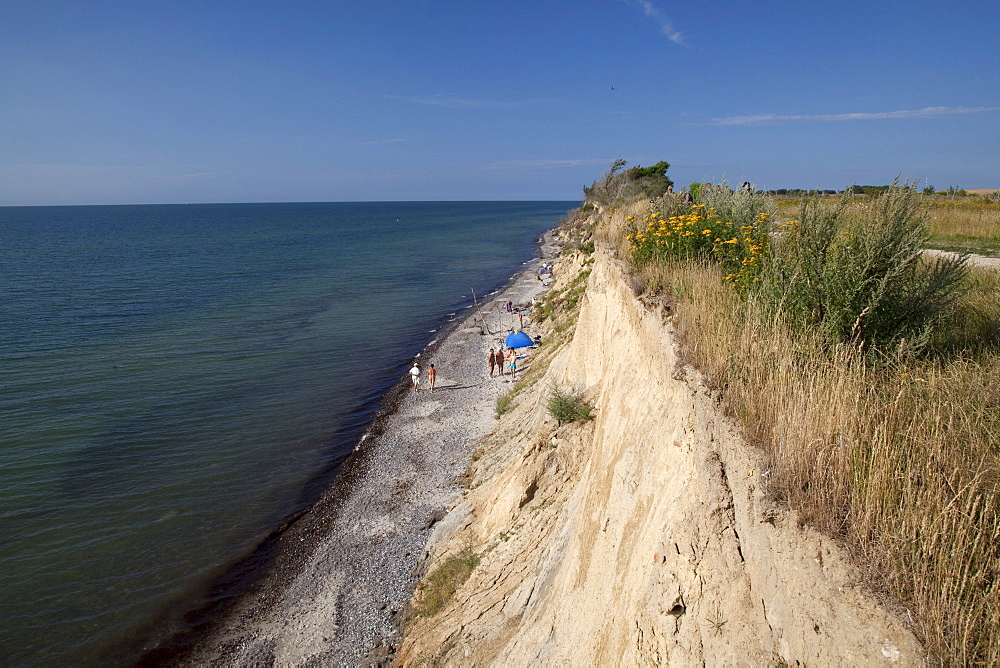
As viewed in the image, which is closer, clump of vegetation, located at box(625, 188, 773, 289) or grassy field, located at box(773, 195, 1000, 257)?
clump of vegetation, located at box(625, 188, 773, 289)

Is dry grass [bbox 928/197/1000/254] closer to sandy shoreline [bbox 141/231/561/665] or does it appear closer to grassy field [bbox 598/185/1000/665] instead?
grassy field [bbox 598/185/1000/665]

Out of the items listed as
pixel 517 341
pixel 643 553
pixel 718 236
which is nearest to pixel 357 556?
pixel 643 553

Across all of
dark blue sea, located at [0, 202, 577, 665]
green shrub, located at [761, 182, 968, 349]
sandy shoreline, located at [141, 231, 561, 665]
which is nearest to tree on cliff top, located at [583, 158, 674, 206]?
dark blue sea, located at [0, 202, 577, 665]

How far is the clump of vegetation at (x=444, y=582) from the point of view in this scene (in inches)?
421

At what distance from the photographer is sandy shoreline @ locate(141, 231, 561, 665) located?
437 inches

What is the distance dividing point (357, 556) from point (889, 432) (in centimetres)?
1253

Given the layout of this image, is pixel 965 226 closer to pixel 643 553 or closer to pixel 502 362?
pixel 643 553

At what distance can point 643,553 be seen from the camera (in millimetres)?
5836

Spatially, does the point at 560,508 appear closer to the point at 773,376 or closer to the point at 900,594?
the point at 773,376

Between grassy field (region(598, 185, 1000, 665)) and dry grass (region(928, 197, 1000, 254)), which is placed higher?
dry grass (region(928, 197, 1000, 254))

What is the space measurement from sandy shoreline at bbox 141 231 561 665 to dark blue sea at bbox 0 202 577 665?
112cm

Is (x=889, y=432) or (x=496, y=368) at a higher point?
(x=889, y=432)

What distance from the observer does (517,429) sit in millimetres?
15703

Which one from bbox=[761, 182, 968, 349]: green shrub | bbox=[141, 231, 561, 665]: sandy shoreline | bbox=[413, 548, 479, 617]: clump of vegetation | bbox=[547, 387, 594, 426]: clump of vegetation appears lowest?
bbox=[141, 231, 561, 665]: sandy shoreline
